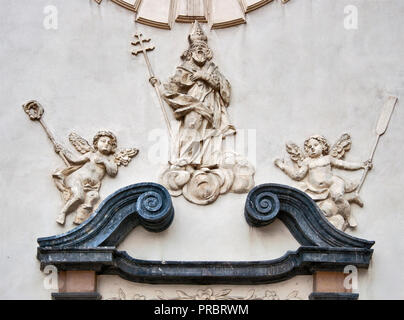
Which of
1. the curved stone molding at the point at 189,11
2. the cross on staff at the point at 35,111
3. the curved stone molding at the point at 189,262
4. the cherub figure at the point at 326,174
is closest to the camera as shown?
the curved stone molding at the point at 189,262

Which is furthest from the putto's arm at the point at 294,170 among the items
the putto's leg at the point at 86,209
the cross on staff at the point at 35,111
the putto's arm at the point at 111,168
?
the cross on staff at the point at 35,111

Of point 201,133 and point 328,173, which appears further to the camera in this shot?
point 201,133

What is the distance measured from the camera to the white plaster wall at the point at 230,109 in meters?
9.60

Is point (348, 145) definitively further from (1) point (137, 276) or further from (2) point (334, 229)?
(1) point (137, 276)

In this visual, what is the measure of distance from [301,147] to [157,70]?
1.69 meters

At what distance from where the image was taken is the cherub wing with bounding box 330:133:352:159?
9.94 meters

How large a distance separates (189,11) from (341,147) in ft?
7.08

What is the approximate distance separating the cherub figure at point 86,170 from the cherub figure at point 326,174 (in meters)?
1.64

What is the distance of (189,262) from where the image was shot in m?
9.39

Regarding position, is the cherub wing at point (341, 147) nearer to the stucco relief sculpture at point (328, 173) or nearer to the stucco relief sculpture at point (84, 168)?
the stucco relief sculpture at point (328, 173)

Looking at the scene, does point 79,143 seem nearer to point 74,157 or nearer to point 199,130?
point 74,157

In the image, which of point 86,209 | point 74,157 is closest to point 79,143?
point 74,157

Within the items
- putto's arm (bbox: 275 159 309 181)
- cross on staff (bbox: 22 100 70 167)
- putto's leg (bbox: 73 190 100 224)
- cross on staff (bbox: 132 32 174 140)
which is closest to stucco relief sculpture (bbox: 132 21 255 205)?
cross on staff (bbox: 132 32 174 140)
